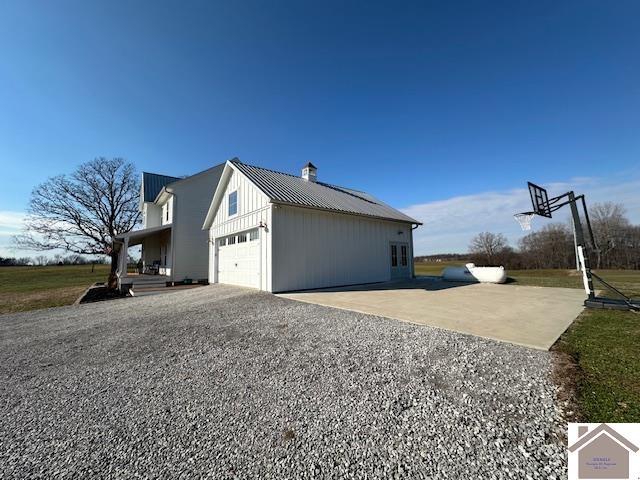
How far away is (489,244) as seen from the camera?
32.0 metres

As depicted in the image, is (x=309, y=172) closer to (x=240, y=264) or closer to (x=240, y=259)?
(x=240, y=259)

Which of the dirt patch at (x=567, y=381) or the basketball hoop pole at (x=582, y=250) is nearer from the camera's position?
the dirt patch at (x=567, y=381)

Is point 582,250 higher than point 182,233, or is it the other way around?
point 182,233

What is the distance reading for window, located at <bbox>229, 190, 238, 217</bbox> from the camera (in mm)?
11781

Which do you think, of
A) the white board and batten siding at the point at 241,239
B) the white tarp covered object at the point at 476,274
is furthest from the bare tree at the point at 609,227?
the white board and batten siding at the point at 241,239

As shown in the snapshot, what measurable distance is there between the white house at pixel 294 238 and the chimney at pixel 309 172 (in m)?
0.13

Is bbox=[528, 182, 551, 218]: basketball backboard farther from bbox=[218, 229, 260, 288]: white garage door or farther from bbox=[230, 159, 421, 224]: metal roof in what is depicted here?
bbox=[218, 229, 260, 288]: white garage door

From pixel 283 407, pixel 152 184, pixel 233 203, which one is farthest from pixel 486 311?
pixel 152 184

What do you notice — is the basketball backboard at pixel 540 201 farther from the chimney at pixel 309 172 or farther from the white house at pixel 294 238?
the chimney at pixel 309 172

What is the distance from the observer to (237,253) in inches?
464

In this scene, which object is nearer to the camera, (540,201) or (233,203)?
(540,201)

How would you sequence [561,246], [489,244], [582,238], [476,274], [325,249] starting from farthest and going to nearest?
[489,244] → [561,246] → [476,274] → [325,249] → [582,238]

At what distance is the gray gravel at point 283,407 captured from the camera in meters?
1.82

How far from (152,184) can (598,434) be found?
24292 millimetres
